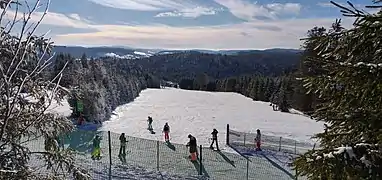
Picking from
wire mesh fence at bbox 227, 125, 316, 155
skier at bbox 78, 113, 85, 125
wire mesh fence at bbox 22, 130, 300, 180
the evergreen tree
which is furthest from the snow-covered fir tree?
skier at bbox 78, 113, 85, 125

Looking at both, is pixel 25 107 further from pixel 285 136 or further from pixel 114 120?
pixel 114 120

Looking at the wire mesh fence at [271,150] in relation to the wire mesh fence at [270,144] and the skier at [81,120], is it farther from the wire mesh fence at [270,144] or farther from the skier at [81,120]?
the skier at [81,120]

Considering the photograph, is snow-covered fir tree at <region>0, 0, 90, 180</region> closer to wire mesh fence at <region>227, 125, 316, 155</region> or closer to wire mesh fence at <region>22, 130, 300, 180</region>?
wire mesh fence at <region>22, 130, 300, 180</region>

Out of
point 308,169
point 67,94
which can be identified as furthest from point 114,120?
point 308,169

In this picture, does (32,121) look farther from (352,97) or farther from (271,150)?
(271,150)

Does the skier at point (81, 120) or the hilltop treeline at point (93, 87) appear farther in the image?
the hilltop treeline at point (93, 87)

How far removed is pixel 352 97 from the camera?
11.9 feet

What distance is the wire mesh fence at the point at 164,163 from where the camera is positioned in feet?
48.0

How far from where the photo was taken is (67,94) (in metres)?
6.12

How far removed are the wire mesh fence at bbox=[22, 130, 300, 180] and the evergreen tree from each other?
1077cm

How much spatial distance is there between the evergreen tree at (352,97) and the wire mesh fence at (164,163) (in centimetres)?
1077

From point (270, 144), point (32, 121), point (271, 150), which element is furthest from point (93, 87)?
point (32, 121)

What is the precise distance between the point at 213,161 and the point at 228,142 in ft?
17.6

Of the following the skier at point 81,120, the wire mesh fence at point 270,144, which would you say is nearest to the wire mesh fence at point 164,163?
the wire mesh fence at point 270,144
